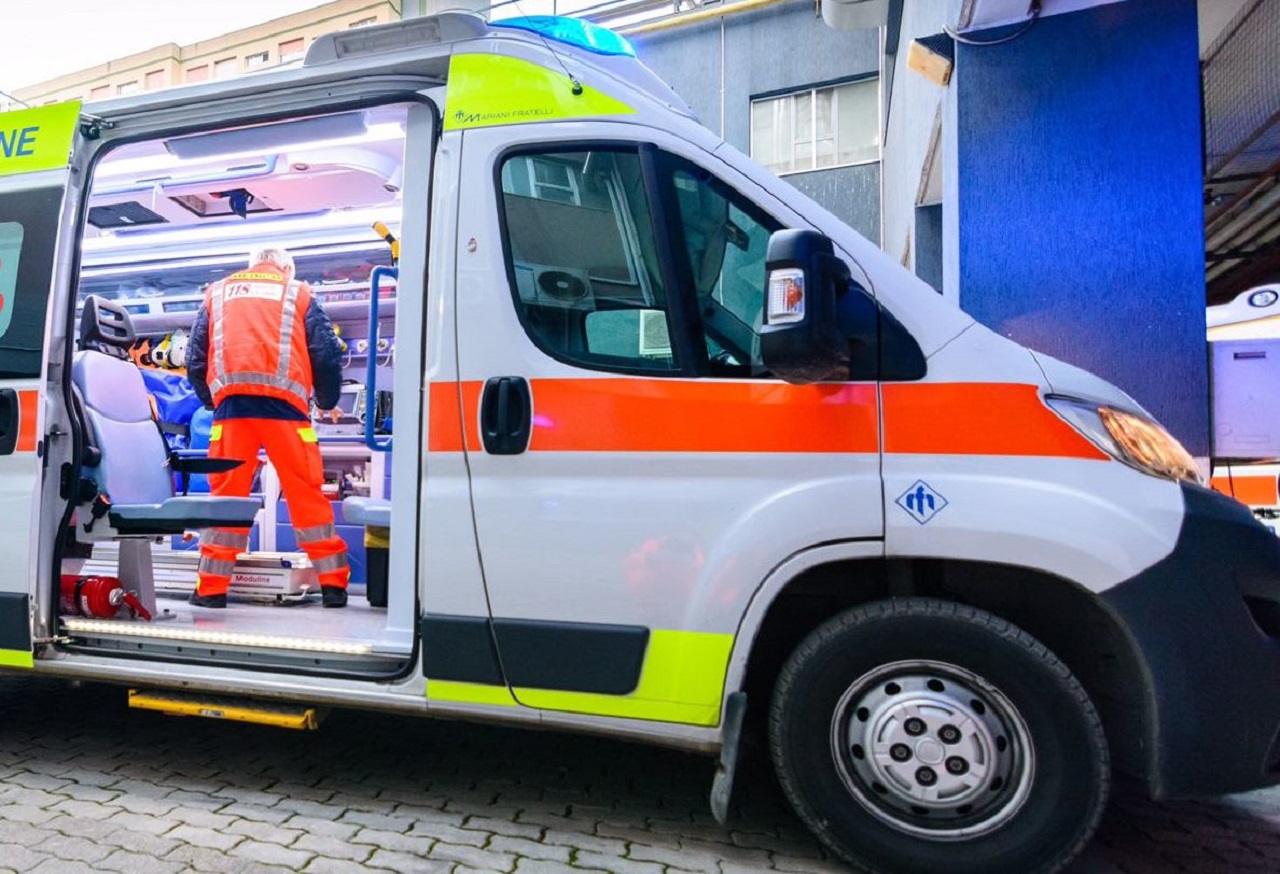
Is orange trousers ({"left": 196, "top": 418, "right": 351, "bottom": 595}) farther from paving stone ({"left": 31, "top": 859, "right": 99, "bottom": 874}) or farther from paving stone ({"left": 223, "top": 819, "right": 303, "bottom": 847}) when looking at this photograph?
paving stone ({"left": 31, "top": 859, "right": 99, "bottom": 874})

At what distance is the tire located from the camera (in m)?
2.08

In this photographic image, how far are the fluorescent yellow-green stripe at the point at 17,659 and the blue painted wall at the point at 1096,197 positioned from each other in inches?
177

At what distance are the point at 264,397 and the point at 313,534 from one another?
75 cm

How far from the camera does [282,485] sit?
432 cm

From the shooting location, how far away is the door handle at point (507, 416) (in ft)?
8.13

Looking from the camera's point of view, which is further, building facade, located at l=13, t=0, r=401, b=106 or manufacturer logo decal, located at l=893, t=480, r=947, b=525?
building facade, located at l=13, t=0, r=401, b=106

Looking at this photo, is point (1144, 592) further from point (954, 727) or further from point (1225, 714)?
point (954, 727)

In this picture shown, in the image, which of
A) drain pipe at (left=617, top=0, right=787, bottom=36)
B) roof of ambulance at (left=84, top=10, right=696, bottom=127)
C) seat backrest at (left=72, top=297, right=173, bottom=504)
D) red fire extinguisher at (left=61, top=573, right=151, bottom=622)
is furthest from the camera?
drain pipe at (left=617, top=0, right=787, bottom=36)

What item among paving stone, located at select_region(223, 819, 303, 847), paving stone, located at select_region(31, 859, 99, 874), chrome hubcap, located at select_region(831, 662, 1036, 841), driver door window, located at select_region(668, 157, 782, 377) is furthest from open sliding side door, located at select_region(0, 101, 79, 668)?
chrome hubcap, located at select_region(831, 662, 1036, 841)

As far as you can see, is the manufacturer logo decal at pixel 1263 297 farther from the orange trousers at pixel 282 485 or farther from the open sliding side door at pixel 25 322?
the open sliding side door at pixel 25 322

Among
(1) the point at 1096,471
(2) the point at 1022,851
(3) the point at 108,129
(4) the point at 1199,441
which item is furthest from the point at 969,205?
(3) the point at 108,129

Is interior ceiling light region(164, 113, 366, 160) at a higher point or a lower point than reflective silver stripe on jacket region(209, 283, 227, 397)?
higher

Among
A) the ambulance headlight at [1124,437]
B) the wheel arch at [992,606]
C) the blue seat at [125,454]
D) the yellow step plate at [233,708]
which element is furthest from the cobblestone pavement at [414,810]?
the ambulance headlight at [1124,437]

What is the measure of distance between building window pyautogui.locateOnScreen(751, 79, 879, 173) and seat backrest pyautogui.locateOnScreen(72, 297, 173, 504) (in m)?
10.4
